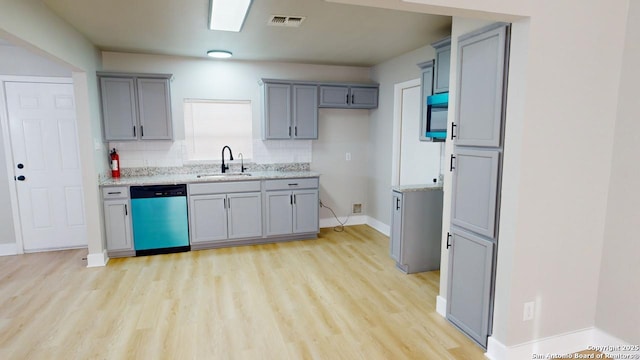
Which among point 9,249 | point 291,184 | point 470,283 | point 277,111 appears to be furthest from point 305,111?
point 9,249

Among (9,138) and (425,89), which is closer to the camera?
(425,89)

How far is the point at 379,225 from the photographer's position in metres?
5.34

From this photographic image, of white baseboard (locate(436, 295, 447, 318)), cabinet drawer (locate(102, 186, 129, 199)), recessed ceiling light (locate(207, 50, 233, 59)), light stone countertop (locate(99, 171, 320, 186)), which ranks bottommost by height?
white baseboard (locate(436, 295, 447, 318))

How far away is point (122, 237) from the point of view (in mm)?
4156

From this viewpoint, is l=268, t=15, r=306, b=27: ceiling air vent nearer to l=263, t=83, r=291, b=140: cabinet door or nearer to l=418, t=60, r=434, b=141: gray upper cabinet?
l=418, t=60, r=434, b=141: gray upper cabinet

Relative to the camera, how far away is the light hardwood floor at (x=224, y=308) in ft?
8.02

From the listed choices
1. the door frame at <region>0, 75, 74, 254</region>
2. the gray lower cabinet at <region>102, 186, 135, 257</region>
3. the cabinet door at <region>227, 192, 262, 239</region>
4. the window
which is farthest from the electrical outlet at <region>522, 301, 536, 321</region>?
the door frame at <region>0, 75, 74, 254</region>

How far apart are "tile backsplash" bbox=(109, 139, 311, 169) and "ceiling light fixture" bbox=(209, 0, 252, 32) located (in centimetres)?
195

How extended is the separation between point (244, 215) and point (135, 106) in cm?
188

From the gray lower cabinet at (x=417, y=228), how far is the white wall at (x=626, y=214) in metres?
1.55

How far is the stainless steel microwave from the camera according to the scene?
11.1ft

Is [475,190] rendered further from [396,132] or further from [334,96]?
[334,96]

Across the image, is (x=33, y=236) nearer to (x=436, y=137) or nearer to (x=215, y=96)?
(x=215, y=96)

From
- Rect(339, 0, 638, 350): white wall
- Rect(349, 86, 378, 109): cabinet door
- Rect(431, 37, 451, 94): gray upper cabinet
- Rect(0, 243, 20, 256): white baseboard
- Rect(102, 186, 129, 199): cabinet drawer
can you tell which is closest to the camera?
Rect(339, 0, 638, 350): white wall
